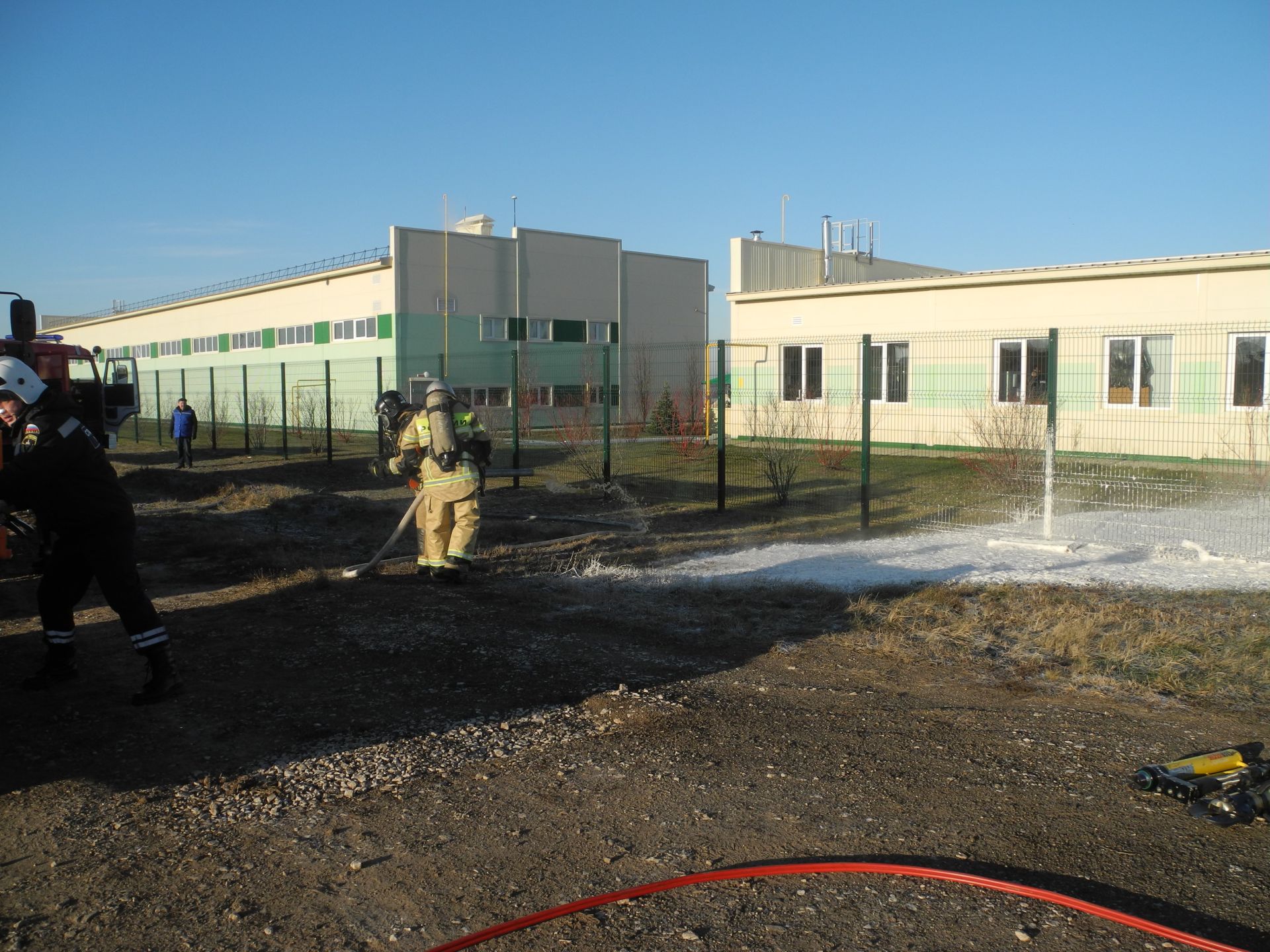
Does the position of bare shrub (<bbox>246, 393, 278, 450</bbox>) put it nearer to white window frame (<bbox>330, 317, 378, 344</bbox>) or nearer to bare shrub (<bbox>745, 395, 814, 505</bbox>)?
white window frame (<bbox>330, 317, 378, 344</bbox>)

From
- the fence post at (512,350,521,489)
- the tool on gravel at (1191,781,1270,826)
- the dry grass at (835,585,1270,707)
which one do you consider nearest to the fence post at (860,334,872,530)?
the dry grass at (835,585,1270,707)

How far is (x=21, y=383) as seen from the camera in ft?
18.8

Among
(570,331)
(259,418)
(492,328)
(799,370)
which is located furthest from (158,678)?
(570,331)

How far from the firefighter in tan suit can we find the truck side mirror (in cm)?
522

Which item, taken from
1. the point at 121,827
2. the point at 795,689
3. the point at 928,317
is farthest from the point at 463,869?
the point at 928,317

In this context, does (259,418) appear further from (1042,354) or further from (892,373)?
(1042,354)

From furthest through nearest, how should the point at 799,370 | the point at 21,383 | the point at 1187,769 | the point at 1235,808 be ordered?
the point at 799,370, the point at 21,383, the point at 1187,769, the point at 1235,808

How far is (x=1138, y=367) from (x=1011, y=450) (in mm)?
7277

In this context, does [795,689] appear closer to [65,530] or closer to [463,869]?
[463,869]

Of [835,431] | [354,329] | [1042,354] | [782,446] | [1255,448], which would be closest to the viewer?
[1255,448]

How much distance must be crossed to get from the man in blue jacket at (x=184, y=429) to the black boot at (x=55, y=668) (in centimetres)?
1625

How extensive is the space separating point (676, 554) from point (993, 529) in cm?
360

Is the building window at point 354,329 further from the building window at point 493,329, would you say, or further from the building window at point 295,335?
the building window at point 493,329

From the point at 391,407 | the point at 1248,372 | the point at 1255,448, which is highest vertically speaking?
the point at 1248,372
